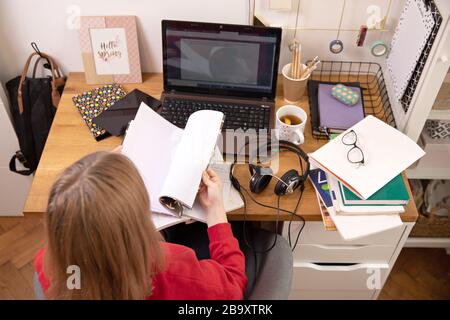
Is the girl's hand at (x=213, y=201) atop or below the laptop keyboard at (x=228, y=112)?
below

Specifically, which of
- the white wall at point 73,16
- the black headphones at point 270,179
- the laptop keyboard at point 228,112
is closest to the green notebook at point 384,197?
the black headphones at point 270,179

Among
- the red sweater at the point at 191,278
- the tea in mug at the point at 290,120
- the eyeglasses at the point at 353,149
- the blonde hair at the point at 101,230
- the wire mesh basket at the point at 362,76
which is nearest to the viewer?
the blonde hair at the point at 101,230

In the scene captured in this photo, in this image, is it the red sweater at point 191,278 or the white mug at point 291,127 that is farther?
the white mug at point 291,127

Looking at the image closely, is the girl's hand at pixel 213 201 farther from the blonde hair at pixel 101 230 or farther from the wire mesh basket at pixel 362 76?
the wire mesh basket at pixel 362 76

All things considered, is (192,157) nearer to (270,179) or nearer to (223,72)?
(270,179)

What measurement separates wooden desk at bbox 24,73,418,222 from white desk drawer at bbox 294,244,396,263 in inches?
7.0

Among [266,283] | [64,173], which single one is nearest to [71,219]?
[64,173]

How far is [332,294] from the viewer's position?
1.57 m

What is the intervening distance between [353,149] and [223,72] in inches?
17.5

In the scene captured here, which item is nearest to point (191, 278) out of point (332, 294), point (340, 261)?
point (340, 261)

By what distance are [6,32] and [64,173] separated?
87 centimetres

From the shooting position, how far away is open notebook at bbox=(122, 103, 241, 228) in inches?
43.8

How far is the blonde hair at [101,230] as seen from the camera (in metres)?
0.80
